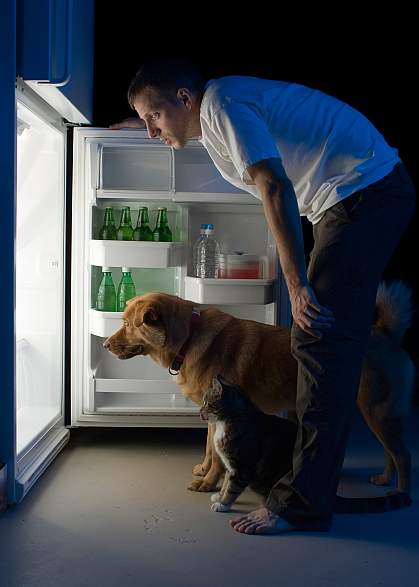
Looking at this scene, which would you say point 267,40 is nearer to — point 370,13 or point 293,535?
point 370,13

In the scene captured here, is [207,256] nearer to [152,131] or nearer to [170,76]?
[152,131]

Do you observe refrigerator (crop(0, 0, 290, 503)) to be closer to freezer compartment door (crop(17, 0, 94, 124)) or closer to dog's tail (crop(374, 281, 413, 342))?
freezer compartment door (crop(17, 0, 94, 124))

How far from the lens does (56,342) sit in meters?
3.53

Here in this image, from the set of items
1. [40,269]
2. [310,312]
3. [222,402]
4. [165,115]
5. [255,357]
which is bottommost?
[222,402]

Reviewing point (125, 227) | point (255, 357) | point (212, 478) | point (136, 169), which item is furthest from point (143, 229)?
point (212, 478)

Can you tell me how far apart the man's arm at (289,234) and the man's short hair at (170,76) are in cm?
44

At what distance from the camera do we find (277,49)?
3959mm

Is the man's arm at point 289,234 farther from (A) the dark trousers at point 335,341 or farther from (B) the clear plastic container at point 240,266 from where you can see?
(B) the clear plastic container at point 240,266

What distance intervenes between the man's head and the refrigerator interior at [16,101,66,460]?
39.3 inches

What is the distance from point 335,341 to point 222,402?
1.53 feet

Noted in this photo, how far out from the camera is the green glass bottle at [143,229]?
3.52 meters

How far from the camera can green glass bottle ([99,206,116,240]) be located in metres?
3.51

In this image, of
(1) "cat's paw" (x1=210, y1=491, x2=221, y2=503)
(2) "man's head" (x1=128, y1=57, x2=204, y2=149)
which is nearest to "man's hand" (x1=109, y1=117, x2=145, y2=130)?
(2) "man's head" (x1=128, y1=57, x2=204, y2=149)

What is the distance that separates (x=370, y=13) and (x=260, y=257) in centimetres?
164
